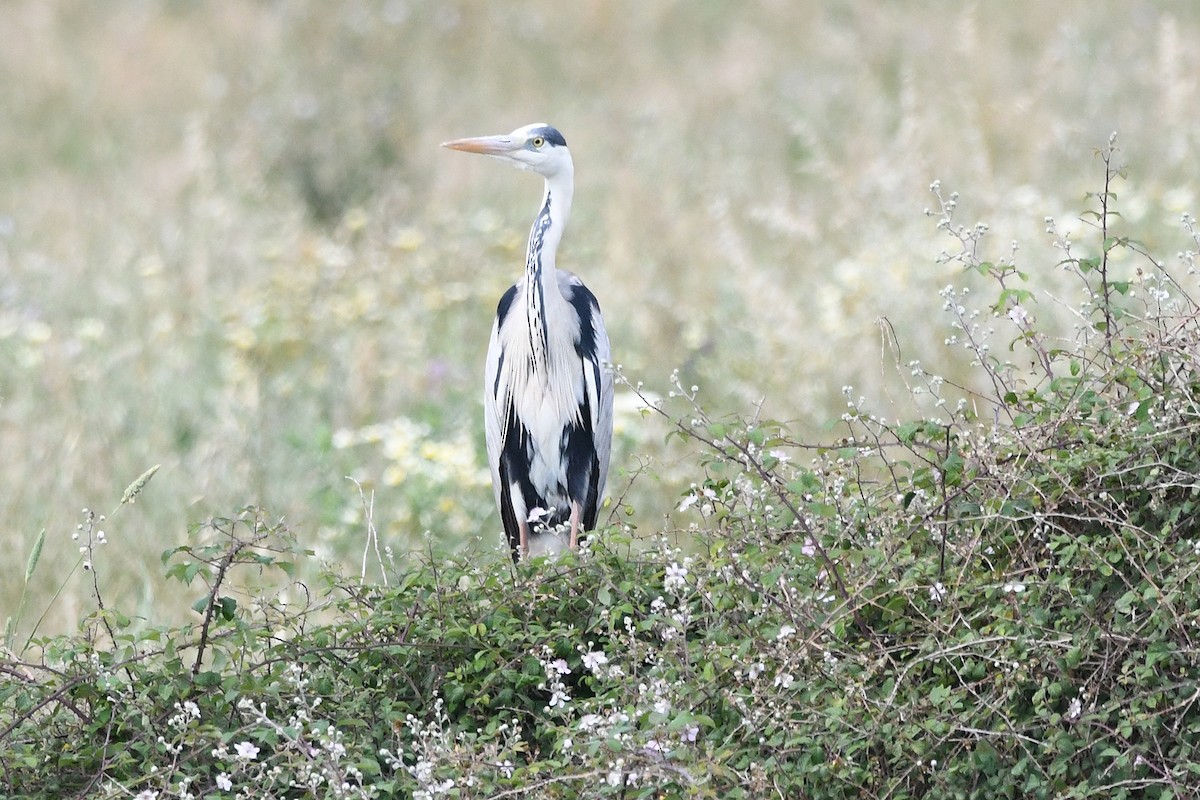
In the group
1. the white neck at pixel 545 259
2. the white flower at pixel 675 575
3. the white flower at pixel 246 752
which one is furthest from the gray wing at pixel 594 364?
the white flower at pixel 246 752

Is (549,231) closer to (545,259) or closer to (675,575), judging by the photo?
(545,259)

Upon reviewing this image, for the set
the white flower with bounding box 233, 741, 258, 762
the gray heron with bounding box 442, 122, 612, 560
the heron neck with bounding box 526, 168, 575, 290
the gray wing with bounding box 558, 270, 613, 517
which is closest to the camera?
the white flower with bounding box 233, 741, 258, 762

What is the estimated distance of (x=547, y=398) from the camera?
527 centimetres

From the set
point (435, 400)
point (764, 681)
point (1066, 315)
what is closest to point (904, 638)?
point (764, 681)

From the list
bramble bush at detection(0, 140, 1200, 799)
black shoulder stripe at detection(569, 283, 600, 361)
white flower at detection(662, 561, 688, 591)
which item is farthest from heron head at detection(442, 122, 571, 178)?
white flower at detection(662, 561, 688, 591)

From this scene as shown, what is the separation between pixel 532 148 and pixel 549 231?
268 millimetres

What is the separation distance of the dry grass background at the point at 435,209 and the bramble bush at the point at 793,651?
0.48m

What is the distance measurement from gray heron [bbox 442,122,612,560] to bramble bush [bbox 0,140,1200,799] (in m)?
1.43

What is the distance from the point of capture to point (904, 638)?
3.38 m

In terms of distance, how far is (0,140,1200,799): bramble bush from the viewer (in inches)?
119

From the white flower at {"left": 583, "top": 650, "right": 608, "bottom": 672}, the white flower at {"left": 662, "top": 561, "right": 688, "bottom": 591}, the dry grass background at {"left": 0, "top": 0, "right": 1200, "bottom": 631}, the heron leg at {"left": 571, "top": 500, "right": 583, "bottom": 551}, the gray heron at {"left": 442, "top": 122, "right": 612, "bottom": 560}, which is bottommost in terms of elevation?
the white flower at {"left": 583, "top": 650, "right": 608, "bottom": 672}

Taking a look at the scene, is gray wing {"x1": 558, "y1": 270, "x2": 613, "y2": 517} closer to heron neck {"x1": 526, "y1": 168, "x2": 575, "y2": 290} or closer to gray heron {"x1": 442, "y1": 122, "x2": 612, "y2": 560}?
gray heron {"x1": 442, "y1": 122, "x2": 612, "y2": 560}

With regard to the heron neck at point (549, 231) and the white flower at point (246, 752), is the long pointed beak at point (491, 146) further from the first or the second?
the white flower at point (246, 752)

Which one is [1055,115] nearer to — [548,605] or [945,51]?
[945,51]
